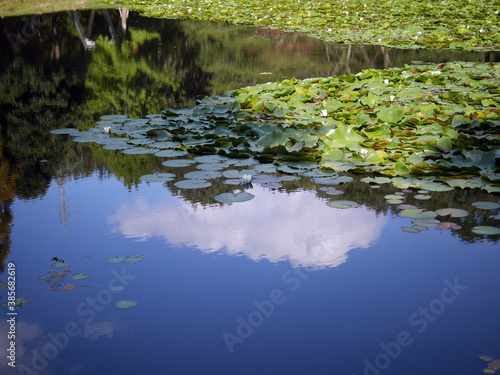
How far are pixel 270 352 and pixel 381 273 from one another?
2.76 ft

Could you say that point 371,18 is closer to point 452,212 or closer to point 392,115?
point 392,115

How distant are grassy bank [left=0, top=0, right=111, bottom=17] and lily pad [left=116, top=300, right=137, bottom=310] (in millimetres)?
16450

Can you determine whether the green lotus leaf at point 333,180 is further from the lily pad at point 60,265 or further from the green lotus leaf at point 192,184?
the lily pad at point 60,265

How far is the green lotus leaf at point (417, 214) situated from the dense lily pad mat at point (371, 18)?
8.02 m

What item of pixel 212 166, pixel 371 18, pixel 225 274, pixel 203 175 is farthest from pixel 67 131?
pixel 371 18

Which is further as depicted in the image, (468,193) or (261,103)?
(261,103)

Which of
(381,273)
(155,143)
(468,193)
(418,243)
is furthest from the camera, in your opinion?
(155,143)

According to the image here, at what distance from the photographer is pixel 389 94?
609 centimetres

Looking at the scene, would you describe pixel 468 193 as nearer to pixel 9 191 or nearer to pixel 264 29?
pixel 9 191

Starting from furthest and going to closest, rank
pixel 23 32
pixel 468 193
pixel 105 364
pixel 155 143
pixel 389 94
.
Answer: pixel 23 32 < pixel 389 94 < pixel 155 143 < pixel 468 193 < pixel 105 364

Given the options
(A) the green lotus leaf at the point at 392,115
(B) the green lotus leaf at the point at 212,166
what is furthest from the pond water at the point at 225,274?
(A) the green lotus leaf at the point at 392,115

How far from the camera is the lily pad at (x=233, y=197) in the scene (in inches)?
141

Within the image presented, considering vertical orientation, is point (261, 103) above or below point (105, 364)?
above


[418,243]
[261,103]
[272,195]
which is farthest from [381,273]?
[261,103]
